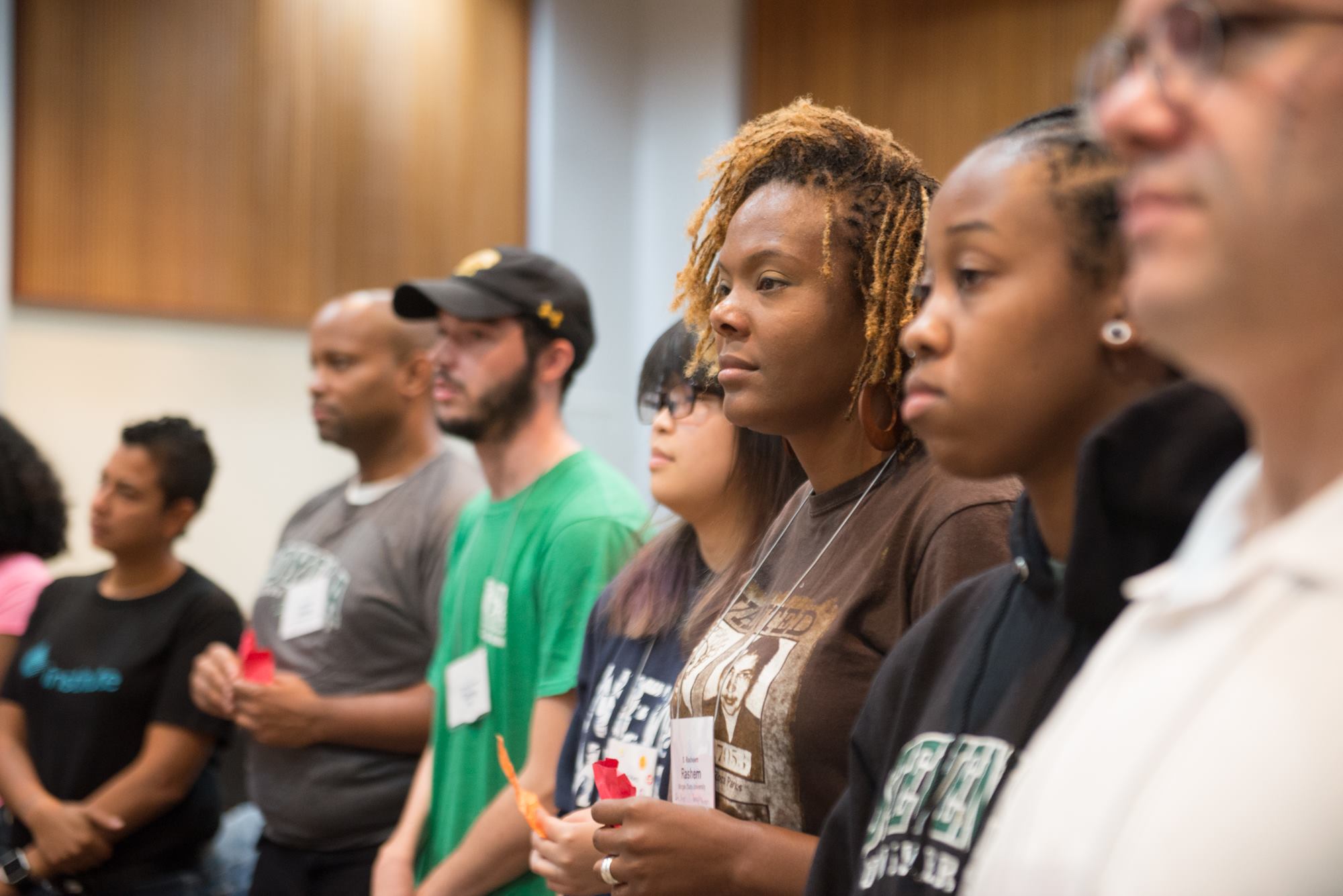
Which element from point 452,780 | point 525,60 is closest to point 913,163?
point 452,780

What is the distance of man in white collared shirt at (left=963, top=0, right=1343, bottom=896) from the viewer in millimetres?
580

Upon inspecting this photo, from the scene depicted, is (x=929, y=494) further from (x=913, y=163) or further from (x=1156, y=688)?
(x=1156, y=688)

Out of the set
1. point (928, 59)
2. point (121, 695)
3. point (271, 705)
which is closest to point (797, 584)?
point (271, 705)

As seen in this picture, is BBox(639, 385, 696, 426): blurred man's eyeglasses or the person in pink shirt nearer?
BBox(639, 385, 696, 426): blurred man's eyeglasses

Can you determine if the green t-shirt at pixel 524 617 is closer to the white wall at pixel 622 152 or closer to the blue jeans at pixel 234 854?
the blue jeans at pixel 234 854

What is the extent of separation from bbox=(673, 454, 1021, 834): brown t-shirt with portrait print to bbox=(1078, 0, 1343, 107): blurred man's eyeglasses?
0.67m

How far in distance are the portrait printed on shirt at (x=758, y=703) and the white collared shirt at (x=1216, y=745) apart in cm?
63

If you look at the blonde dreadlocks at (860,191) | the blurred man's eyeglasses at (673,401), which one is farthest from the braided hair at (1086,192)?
the blurred man's eyeglasses at (673,401)

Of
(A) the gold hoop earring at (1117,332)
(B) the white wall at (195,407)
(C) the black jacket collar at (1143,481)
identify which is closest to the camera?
(C) the black jacket collar at (1143,481)

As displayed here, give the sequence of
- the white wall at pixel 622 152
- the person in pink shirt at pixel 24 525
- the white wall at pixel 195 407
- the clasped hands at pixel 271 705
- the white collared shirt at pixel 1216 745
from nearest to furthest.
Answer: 1. the white collared shirt at pixel 1216 745
2. the clasped hands at pixel 271 705
3. the person in pink shirt at pixel 24 525
4. the white wall at pixel 195 407
5. the white wall at pixel 622 152

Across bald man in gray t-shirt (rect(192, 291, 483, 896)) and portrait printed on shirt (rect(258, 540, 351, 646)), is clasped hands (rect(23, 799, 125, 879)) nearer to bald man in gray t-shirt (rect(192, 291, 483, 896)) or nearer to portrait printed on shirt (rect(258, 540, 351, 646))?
bald man in gray t-shirt (rect(192, 291, 483, 896))

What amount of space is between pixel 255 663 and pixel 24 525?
978 millimetres

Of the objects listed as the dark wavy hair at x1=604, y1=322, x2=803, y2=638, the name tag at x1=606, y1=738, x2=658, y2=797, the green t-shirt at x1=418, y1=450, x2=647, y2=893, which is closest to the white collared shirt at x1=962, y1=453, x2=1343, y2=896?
the name tag at x1=606, y1=738, x2=658, y2=797

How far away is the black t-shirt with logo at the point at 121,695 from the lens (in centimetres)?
273
